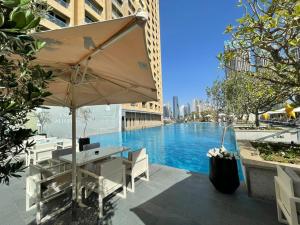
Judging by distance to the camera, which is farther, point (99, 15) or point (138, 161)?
point (99, 15)

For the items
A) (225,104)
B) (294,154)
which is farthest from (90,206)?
(225,104)

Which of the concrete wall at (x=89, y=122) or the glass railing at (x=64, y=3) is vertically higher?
the glass railing at (x=64, y=3)

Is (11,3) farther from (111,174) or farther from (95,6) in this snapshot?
(95,6)

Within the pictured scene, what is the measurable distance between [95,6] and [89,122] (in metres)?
14.3

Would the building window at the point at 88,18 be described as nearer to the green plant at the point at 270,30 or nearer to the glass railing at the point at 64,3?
the glass railing at the point at 64,3

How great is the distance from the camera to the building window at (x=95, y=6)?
18.4m

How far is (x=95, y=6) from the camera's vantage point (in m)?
19.4

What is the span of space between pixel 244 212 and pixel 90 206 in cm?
253

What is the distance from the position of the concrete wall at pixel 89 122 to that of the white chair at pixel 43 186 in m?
15.0

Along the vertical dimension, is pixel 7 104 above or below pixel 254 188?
above

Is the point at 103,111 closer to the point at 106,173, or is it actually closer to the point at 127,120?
the point at 127,120

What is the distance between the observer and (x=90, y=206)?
9.02ft

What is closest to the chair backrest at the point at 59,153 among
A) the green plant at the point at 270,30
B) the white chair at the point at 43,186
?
the white chair at the point at 43,186

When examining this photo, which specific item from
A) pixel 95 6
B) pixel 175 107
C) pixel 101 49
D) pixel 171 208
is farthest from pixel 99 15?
pixel 175 107
